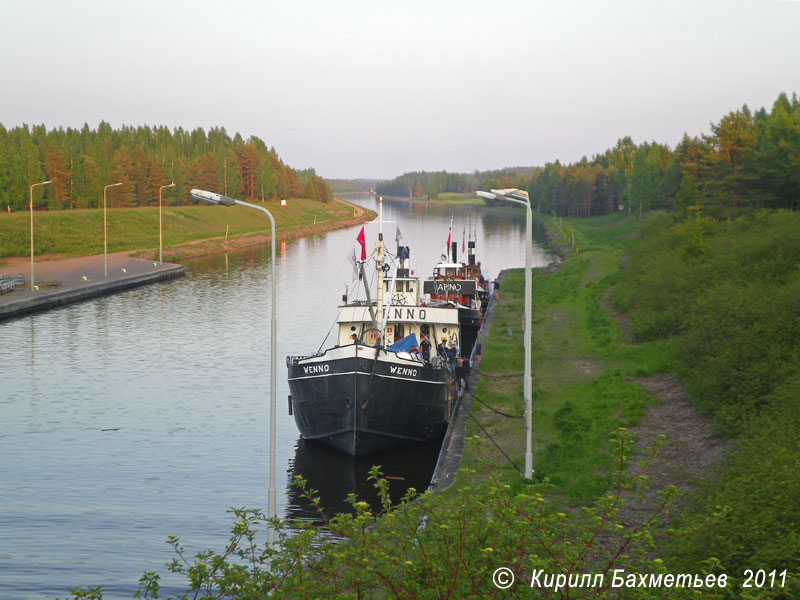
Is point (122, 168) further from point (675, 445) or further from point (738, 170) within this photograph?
point (675, 445)

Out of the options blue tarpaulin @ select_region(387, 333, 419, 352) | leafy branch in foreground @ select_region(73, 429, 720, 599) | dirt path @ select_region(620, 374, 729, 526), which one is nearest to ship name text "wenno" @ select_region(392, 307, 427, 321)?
blue tarpaulin @ select_region(387, 333, 419, 352)

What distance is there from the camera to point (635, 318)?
42.2 meters

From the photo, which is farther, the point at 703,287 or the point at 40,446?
the point at 703,287

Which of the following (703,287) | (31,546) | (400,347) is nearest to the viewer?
(31,546)

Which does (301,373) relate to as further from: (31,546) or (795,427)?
(795,427)

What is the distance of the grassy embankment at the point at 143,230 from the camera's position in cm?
9375

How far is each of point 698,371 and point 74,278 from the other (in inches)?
2308

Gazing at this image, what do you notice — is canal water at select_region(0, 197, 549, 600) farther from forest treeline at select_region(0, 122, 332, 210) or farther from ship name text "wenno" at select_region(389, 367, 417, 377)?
forest treeline at select_region(0, 122, 332, 210)

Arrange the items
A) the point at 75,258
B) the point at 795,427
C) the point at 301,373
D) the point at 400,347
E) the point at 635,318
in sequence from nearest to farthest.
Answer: the point at 795,427, the point at 301,373, the point at 400,347, the point at 635,318, the point at 75,258

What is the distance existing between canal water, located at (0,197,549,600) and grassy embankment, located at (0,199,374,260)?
37.8 m

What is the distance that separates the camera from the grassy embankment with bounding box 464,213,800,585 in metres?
13.8

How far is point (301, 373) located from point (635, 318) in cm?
2065

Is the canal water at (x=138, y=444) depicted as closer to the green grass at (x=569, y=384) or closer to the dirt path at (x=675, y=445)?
the green grass at (x=569, y=384)

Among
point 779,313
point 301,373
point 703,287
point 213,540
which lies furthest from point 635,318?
point 213,540
